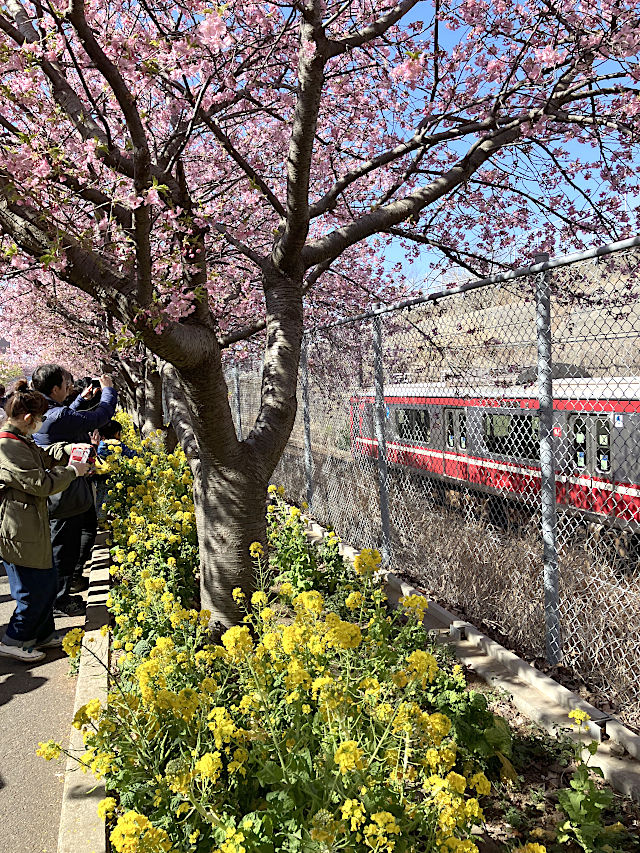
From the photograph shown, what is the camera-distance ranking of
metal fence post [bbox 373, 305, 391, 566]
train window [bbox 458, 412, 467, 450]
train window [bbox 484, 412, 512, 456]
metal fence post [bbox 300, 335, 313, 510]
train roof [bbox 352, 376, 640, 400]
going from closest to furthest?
metal fence post [bbox 373, 305, 391, 566] → train roof [bbox 352, 376, 640, 400] → metal fence post [bbox 300, 335, 313, 510] → train window [bbox 484, 412, 512, 456] → train window [bbox 458, 412, 467, 450]

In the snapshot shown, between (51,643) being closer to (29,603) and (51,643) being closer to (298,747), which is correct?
(29,603)

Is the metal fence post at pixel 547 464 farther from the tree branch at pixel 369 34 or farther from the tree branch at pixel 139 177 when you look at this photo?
the tree branch at pixel 139 177

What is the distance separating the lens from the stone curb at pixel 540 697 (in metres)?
2.71

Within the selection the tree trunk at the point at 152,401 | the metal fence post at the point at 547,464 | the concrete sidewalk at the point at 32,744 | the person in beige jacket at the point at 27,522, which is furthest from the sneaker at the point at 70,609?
the tree trunk at the point at 152,401

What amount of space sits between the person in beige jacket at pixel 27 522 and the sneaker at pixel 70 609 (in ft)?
2.26

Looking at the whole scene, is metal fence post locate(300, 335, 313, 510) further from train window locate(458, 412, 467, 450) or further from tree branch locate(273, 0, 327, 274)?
tree branch locate(273, 0, 327, 274)

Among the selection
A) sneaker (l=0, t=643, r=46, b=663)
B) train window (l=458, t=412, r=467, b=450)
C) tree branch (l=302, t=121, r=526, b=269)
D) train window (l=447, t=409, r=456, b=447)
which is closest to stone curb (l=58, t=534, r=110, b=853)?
sneaker (l=0, t=643, r=46, b=663)

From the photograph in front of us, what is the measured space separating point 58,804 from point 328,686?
181cm

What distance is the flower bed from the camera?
5.59 feet

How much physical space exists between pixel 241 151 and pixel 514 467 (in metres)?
4.70

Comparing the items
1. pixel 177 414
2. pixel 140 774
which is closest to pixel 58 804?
pixel 140 774

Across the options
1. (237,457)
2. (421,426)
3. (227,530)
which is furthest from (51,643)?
(421,426)

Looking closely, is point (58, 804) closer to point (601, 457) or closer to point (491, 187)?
point (601, 457)

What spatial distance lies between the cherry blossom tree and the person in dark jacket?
851mm
